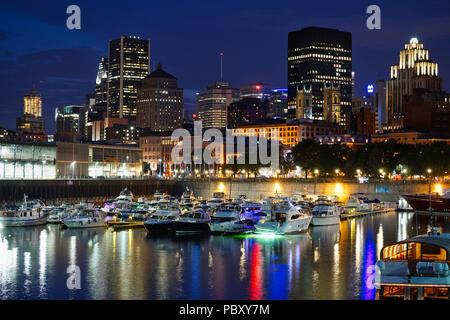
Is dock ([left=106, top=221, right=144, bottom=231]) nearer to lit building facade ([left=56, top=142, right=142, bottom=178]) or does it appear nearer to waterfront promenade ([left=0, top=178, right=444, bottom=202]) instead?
waterfront promenade ([left=0, top=178, right=444, bottom=202])

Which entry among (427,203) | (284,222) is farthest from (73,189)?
(427,203)

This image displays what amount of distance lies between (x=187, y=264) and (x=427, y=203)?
235 ft

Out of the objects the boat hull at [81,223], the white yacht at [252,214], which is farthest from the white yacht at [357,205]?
the boat hull at [81,223]

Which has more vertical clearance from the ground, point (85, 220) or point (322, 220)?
point (85, 220)

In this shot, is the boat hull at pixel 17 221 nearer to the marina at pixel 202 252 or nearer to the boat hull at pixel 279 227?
the marina at pixel 202 252

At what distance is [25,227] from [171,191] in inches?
2993

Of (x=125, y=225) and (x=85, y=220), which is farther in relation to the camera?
(x=125, y=225)

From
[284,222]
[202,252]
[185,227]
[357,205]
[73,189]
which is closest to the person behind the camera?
[202,252]

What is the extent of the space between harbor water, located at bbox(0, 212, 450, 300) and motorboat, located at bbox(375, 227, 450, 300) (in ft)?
16.0

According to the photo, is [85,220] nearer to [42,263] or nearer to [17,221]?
[17,221]

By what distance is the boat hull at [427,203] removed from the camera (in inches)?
4624

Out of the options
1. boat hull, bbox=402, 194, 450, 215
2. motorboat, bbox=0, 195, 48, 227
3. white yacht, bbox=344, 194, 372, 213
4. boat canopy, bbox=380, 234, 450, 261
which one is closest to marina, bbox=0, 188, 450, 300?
motorboat, bbox=0, 195, 48, 227

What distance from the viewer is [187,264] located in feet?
205

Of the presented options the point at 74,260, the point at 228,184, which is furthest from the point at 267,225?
the point at 228,184
